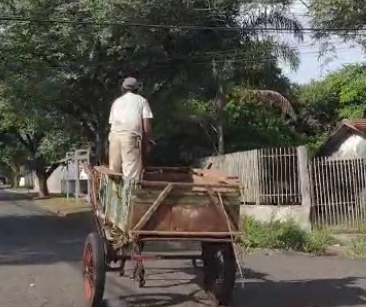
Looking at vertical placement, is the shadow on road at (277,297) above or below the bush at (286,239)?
below

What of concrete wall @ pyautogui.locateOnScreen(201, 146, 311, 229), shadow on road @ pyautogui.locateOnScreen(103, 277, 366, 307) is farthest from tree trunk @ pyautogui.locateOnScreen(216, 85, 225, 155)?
shadow on road @ pyautogui.locateOnScreen(103, 277, 366, 307)

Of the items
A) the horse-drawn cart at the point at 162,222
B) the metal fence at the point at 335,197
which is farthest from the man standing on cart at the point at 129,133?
the metal fence at the point at 335,197

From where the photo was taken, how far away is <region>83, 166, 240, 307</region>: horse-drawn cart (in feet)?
25.4

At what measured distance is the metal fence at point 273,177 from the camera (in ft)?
58.4

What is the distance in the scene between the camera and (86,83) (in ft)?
82.5

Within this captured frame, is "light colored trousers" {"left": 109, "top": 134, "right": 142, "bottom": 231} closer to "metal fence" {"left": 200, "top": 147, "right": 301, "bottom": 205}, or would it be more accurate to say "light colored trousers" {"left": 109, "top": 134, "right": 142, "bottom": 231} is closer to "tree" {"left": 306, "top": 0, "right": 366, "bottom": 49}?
"metal fence" {"left": 200, "top": 147, "right": 301, "bottom": 205}

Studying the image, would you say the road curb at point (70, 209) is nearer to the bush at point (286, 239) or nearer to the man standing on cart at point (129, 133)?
the bush at point (286, 239)

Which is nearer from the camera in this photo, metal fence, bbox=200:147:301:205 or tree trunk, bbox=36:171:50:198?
metal fence, bbox=200:147:301:205

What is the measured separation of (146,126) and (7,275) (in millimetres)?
4136

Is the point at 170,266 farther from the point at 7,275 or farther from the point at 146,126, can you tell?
the point at 146,126

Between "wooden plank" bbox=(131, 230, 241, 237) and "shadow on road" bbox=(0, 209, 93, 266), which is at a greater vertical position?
"wooden plank" bbox=(131, 230, 241, 237)

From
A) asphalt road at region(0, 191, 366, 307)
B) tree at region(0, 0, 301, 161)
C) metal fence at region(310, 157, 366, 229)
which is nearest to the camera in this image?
asphalt road at region(0, 191, 366, 307)

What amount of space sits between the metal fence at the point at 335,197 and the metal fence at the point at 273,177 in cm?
48

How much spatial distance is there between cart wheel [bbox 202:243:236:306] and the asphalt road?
0.79 ft
